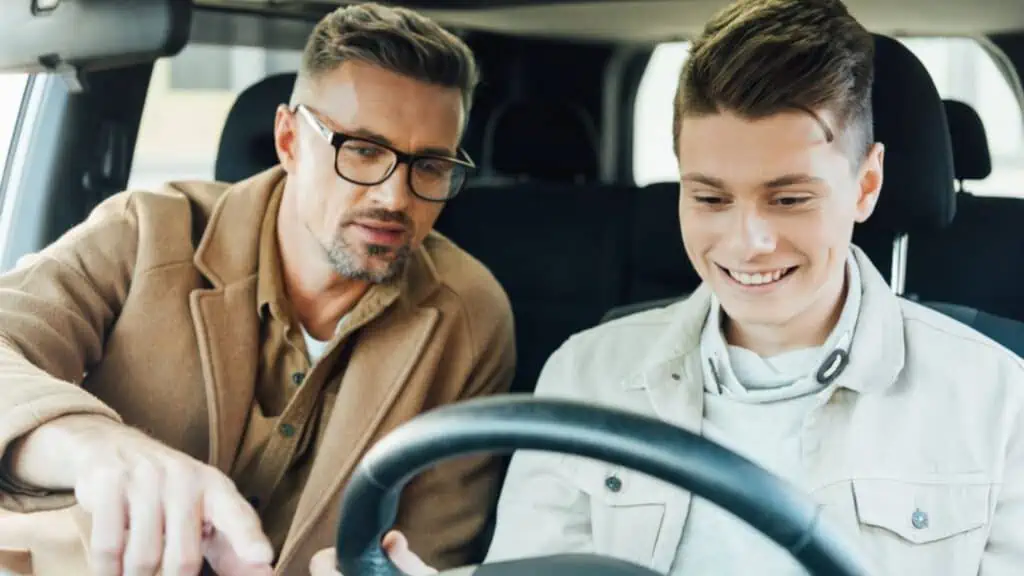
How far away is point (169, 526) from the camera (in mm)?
1015

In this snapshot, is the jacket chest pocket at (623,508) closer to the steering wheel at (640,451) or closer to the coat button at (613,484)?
the coat button at (613,484)

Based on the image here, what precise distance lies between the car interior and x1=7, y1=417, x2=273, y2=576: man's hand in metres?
0.63

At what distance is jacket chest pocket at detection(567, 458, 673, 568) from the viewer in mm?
1272

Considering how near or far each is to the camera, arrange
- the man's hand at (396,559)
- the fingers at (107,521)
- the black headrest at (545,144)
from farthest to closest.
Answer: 1. the black headrest at (545,144)
2. the fingers at (107,521)
3. the man's hand at (396,559)

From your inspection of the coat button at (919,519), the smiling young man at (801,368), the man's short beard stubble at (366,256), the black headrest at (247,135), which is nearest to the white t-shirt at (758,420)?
the smiling young man at (801,368)

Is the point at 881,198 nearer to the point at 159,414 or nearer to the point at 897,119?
the point at 897,119

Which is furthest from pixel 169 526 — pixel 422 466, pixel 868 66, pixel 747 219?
pixel 868 66

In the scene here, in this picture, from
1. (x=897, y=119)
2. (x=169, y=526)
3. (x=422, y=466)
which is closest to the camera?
(x=422, y=466)

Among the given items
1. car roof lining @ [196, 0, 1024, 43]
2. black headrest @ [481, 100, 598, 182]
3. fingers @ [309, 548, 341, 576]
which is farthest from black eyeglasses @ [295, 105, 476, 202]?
black headrest @ [481, 100, 598, 182]

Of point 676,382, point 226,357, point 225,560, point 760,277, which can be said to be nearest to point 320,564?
point 225,560

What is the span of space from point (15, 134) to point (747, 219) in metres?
1.06

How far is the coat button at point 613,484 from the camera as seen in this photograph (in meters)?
1.30

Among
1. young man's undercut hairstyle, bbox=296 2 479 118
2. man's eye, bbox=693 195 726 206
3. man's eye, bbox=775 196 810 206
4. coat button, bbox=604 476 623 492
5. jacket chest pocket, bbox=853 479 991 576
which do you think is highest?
young man's undercut hairstyle, bbox=296 2 479 118

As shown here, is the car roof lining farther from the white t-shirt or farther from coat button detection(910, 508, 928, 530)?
coat button detection(910, 508, 928, 530)
